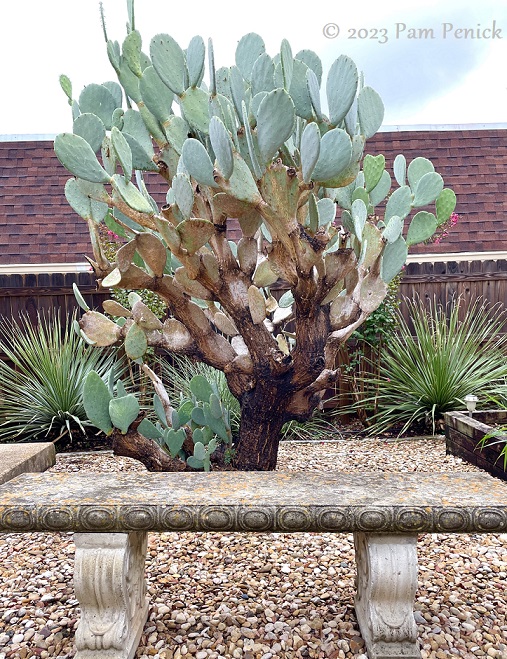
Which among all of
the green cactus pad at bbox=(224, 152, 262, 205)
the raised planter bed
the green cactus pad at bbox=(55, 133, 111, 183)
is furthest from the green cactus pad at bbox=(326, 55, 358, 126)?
the raised planter bed

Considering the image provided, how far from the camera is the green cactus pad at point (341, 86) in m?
1.92

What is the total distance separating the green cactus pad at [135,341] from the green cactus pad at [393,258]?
1.04 meters

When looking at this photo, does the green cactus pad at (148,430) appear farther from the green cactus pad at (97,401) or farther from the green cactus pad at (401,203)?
the green cactus pad at (401,203)

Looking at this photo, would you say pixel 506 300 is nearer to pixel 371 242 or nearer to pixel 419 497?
pixel 371 242

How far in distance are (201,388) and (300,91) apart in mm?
1405

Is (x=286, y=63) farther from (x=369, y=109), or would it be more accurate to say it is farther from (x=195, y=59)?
(x=369, y=109)

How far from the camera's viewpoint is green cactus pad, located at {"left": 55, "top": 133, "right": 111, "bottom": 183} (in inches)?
77.4

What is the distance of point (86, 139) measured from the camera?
85.3 inches

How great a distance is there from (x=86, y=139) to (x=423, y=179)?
146 centimetres

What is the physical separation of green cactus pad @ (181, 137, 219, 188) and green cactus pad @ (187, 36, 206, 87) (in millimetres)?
351

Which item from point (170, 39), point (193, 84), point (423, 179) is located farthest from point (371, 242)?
point (170, 39)

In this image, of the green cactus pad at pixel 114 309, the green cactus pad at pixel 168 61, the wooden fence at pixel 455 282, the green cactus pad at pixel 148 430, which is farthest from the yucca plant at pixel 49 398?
the wooden fence at pixel 455 282

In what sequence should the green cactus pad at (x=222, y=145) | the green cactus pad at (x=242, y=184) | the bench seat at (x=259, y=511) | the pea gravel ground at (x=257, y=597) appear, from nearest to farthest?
1. the bench seat at (x=259, y=511)
2. the pea gravel ground at (x=257, y=597)
3. the green cactus pad at (x=222, y=145)
4. the green cactus pad at (x=242, y=184)

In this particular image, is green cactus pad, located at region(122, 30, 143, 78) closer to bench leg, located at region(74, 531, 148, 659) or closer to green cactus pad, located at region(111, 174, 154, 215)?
green cactus pad, located at region(111, 174, 154, 215)
